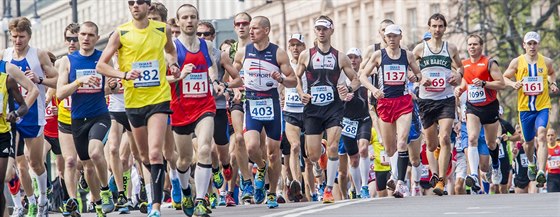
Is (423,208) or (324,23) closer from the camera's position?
(423,208)

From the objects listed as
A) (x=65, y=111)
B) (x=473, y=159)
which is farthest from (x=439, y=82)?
(x=65, y=111)

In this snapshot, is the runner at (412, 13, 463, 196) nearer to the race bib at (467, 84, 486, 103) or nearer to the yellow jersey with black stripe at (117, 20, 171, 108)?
the race bib at (467, 84, 486, 103)

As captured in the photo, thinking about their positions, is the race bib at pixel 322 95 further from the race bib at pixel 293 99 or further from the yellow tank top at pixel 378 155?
the yellow tank top at pixel 378 155

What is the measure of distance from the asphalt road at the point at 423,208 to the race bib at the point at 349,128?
2212mm

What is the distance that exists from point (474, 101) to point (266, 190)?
3.16 m

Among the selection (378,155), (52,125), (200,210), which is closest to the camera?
(200,210)

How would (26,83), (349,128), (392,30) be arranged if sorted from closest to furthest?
(26,83), (392,30), (349,128)

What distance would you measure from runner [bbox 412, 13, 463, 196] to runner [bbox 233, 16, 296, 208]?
8.12ft

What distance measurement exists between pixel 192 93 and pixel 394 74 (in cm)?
459

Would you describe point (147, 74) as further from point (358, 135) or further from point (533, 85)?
point (533, 85)

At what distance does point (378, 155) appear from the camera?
25.9 metres

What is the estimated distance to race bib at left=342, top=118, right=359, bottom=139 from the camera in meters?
23.2

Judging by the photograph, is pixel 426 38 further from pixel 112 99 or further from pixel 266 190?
pixel 112 99

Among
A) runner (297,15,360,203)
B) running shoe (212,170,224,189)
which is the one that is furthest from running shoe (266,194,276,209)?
running shoe (212,170,224,189)
